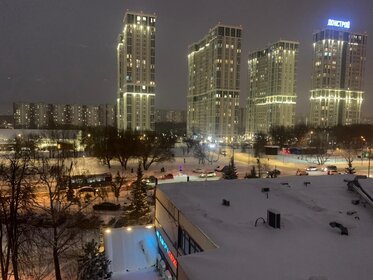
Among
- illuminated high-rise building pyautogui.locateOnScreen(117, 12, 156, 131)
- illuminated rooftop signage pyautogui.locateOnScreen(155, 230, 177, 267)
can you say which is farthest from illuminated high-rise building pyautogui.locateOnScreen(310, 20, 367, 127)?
illuminated rooftop signage pyautogui.locateOnScreen(155, 230, 177, 267)

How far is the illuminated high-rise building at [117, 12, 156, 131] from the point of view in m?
91.4

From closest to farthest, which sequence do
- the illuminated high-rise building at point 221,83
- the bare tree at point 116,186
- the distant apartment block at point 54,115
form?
the bare tree at point 116,186
the illuminated high-rise building at point 221,83
the distant apartment block at point 54,115

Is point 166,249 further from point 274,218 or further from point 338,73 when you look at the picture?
point 338,73

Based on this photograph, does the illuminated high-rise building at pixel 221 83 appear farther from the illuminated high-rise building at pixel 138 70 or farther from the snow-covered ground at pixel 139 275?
the snow-covered ground at pixel 139 275

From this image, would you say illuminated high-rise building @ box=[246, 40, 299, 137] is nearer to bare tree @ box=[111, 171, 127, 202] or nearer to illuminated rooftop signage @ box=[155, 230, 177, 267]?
bare tree @ box=[111, 171, 127, 202]

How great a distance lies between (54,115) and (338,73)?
118m

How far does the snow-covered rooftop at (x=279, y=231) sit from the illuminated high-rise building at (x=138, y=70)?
78.1 meters

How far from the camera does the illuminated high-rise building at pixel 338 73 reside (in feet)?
350

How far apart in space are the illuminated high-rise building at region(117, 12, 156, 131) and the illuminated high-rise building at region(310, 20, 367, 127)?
188 feet

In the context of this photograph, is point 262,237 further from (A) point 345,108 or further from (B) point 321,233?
(A) point 345,108

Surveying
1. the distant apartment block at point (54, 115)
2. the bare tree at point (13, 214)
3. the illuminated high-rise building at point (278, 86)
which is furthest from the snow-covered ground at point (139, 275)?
the distant apartment block at point (54, 115)

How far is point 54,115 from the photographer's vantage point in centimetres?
13825

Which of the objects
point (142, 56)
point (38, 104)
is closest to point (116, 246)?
point (142, 56)

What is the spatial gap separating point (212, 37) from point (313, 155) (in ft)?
211
